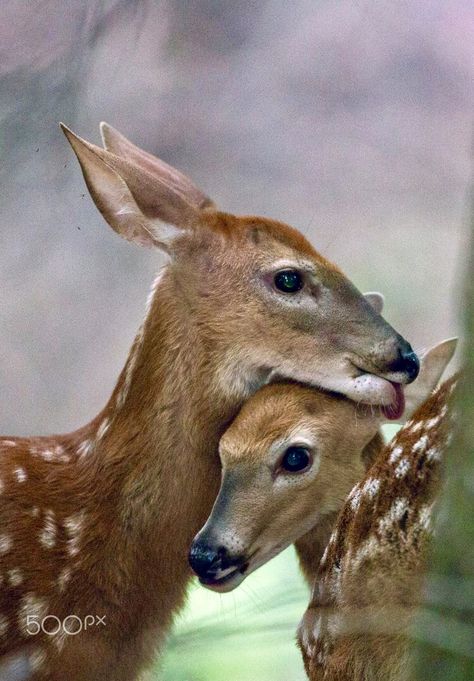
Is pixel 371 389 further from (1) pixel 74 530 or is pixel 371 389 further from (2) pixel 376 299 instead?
(1) pixel 74 530

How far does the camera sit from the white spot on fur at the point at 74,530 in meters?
1.53

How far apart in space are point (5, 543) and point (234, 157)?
2.29ft

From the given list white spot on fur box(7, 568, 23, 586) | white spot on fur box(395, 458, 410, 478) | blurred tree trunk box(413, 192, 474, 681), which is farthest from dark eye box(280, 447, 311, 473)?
blurred tree trunk box(413, 192, 474, 681)

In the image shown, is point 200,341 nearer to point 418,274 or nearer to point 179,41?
point 418,274

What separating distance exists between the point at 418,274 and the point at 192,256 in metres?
0.34

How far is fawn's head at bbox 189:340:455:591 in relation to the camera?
1.39 meters

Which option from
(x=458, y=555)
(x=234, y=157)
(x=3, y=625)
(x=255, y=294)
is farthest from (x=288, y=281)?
(x=458, y=555)

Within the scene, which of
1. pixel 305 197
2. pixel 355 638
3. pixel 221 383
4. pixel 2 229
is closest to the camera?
pixel 355 638

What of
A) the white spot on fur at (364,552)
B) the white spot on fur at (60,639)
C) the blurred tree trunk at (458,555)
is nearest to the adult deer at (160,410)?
the white spot on fur at (60,639)

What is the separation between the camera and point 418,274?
1.58 m

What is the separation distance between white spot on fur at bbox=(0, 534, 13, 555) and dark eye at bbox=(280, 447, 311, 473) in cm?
43

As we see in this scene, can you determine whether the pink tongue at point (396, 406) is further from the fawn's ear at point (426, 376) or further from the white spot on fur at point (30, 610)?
the white spot on fur at point (30, 610)

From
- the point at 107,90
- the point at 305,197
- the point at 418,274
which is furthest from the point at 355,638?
the point at 107,90

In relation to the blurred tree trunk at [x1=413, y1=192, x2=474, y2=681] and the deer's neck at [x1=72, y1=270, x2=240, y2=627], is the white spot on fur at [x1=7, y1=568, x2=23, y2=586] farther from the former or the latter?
the blurred tree trunk at [x1=413, y1=192, x2=474, y2=681]
